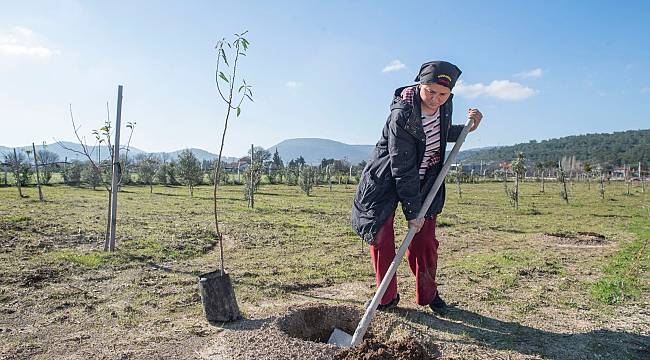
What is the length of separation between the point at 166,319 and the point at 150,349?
2.49 ft

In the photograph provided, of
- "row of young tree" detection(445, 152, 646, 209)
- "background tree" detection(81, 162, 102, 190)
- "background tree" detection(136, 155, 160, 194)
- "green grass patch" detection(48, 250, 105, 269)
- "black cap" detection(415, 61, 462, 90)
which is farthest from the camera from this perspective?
"background tree" detection(136, 155, 160, 194)

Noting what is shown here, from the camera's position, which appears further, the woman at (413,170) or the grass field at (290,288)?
the grass field at (290,288)

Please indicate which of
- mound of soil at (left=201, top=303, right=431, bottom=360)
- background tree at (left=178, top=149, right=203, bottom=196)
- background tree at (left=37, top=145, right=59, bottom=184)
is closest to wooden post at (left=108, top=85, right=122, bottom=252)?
mound of soil at (left=201, top=303, right=431, bottom=360)

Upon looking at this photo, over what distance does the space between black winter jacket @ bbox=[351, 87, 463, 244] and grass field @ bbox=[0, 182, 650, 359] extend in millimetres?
1058

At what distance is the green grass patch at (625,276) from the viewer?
524cm

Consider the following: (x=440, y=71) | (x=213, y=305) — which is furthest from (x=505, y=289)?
(x=213, y=305)

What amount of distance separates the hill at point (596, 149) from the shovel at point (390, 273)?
9377cm

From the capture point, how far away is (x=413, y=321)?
414cm

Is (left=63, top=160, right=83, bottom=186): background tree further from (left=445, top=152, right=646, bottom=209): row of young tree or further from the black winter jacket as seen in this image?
the black winter jacket

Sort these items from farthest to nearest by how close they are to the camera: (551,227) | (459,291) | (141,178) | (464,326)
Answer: (141,178) < (551,227) < (459,291) < (464,326)

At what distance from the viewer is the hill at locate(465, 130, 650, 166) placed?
101000mm

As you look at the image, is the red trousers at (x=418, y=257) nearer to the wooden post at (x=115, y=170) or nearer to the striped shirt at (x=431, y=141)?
the striped shirt at (x=431, y=141)

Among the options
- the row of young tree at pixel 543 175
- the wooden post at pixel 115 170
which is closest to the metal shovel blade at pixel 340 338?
the wooden post at pixel 115 170

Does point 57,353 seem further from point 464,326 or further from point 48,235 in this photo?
point 48,235
